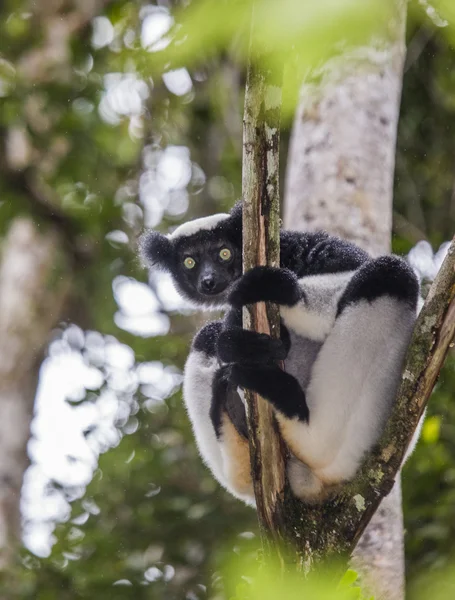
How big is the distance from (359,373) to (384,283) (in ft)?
1.06

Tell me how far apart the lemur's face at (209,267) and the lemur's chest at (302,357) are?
70cm

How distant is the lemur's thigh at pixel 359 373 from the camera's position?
8.13 ft

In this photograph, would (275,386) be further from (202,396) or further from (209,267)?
(209,267)

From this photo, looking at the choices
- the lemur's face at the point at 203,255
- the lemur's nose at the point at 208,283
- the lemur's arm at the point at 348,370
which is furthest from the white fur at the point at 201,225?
the lemur's arm at the point at 348,370

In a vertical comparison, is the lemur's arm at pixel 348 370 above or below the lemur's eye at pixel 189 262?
below

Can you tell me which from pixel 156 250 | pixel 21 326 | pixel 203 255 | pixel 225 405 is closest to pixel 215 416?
pixel 225 405

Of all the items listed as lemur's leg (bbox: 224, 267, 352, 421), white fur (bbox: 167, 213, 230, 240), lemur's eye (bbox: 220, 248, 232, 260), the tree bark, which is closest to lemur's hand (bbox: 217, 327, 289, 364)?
lemur's leg (bbox: 224, 267, 352, 421)

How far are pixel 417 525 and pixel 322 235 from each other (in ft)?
6.21

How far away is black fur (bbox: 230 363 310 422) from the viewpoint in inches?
94.0

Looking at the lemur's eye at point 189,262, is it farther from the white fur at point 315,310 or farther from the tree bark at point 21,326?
the tree bark at point 21,326

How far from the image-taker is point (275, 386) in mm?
2438

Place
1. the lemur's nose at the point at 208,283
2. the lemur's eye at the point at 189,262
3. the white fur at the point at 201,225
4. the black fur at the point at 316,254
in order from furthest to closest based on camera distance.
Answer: the lemur's eye at the point at 189,262 < the white fur at the point at 201,225 < the lemur's nose at the point at 208,283 < the black fur at the point at 316,254

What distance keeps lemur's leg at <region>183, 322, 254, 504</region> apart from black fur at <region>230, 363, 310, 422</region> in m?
0.31

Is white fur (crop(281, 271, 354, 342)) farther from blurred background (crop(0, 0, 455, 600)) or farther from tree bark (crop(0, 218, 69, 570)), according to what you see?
tree bark (crop(0, 218, 69, 570))
